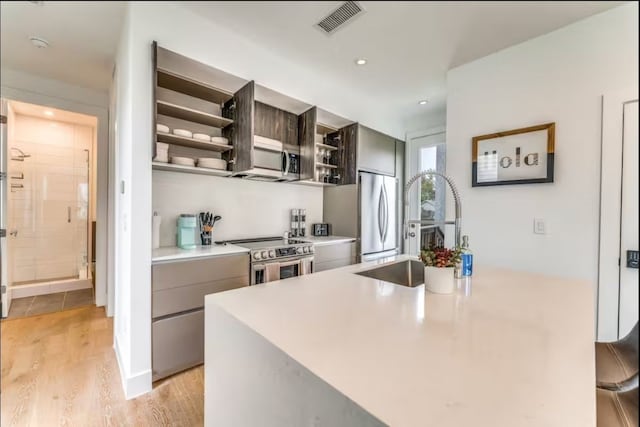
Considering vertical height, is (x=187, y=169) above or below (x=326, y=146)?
below

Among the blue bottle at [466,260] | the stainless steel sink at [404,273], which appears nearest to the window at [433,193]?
the stainless steel sink at [404,273]

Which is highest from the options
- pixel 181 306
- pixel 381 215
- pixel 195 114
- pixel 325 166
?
pixel 195 114

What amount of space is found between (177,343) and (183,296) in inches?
13.3

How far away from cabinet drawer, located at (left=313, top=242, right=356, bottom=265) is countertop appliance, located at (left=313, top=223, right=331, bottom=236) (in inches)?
16.3

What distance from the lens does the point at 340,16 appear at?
17.4 inches

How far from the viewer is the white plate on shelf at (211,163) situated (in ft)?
7.62

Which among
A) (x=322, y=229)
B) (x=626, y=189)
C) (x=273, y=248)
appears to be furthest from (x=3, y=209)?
(x=322, y=229)

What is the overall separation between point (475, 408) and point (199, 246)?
90.7 inches

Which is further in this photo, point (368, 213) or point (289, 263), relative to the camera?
point (368, 213)

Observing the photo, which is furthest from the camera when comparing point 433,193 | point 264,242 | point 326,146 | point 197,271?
point 326,146

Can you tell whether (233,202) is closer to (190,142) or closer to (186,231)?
(186,231)

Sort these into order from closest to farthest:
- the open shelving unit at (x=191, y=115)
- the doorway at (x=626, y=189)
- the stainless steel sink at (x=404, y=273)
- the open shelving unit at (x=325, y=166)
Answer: the doorway at (x=626, y=189) < the stainless steel sink at (x=404, y=273) < the open shelving unit at (x=191, y=115) < the open shelving unit at (x=325, y=166)

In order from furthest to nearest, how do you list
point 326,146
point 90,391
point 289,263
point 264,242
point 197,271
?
point 326,146 → point 264,242 → point 289,263 → point 197,271 → point 90,391

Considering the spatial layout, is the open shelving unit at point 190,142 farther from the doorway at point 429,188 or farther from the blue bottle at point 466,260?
the blue bottle at point 466,260
